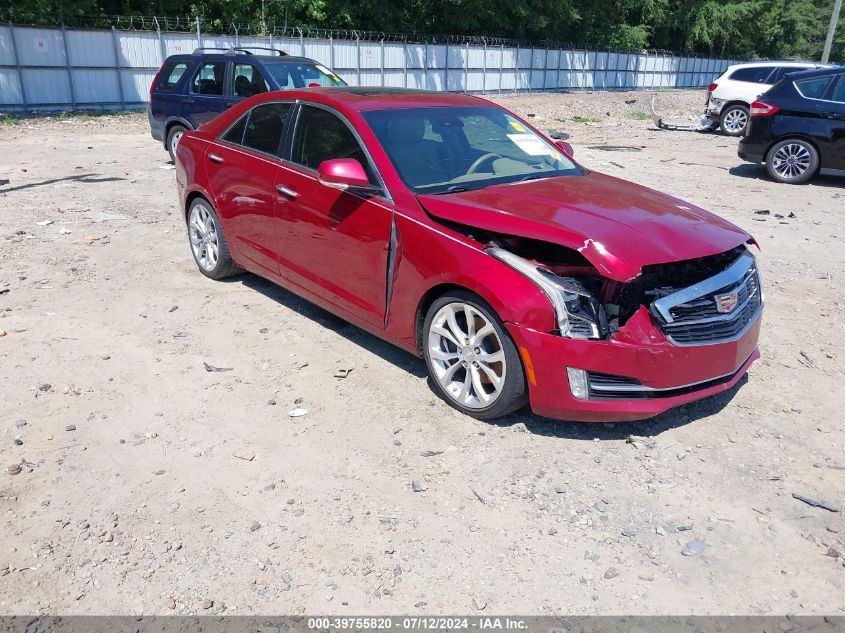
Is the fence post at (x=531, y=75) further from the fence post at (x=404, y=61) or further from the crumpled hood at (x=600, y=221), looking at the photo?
the crumpled hood at (x=600, y=221)

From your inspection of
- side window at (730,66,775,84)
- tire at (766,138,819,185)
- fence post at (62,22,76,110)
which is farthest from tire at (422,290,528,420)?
fence post at (62,22,76,110)

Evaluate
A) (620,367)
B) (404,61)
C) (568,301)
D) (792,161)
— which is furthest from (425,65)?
(620,367)

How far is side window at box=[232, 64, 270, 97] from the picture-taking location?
10.8 meters

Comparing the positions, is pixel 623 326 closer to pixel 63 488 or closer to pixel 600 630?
pixel 600 630

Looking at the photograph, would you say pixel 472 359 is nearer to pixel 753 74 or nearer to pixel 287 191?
pixel 287 191

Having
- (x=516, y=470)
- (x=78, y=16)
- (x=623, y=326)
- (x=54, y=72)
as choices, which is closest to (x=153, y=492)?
(x=516, y=470)

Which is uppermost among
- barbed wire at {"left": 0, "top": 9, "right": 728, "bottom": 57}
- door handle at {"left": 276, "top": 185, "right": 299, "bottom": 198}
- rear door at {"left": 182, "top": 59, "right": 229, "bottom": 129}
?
barbed wire at {"left": 0, "top": 9, "right": 728, "bottom": 57}

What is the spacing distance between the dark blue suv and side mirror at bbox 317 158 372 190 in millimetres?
6643

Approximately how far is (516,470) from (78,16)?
2734 cm

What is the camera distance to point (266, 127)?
5.70 meters

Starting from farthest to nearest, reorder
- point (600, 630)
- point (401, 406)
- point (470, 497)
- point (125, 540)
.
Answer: point (401, 406)
point (470, 497)
point (125, 540)
point (600, 630)

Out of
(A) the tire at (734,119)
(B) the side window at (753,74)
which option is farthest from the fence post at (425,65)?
(B) the side window at (753,74)

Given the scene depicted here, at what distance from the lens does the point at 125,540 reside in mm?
3297

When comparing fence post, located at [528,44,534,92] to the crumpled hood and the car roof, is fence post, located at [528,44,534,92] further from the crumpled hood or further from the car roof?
the crumpled hood
